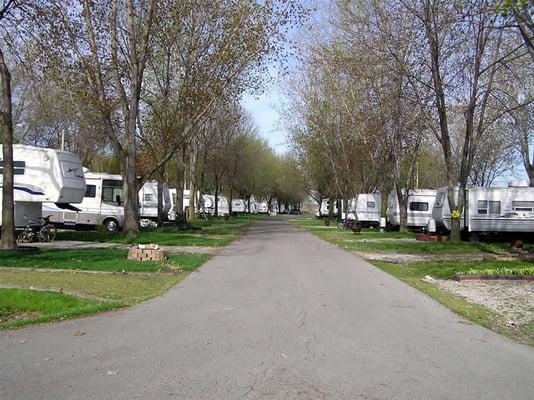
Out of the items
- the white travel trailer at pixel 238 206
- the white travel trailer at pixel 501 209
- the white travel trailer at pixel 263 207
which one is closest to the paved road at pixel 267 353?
the white travel trailer at pixel 501 209

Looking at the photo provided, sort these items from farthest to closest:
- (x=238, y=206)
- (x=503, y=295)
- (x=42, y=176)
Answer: (x=238, y=206)
(x=42, y=176)
(x=503, y=295)

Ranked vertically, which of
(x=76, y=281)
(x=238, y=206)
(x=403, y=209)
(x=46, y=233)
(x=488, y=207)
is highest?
(x=238, y=206)

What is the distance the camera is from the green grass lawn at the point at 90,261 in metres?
14.6

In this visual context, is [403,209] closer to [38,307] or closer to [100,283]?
[100,283]

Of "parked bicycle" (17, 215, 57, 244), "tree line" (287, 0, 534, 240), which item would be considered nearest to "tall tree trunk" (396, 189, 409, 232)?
"tree line" (287, 0, 534, 240)

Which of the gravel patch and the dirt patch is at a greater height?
the gravel patch

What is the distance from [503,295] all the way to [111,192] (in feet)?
79.8

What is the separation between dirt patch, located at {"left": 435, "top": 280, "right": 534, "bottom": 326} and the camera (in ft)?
32.6

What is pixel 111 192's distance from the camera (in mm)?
32156

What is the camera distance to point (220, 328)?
26.9ft

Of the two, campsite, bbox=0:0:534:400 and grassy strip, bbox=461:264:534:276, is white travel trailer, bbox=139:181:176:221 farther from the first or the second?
grassy strip, bbox=461:264:534:276

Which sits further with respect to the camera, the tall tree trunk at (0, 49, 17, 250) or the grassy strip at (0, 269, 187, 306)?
the tall tree trunk at (0, 49, 17, 250)

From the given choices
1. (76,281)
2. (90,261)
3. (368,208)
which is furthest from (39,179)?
(368,208)

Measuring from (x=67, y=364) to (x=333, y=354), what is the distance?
2.97m
